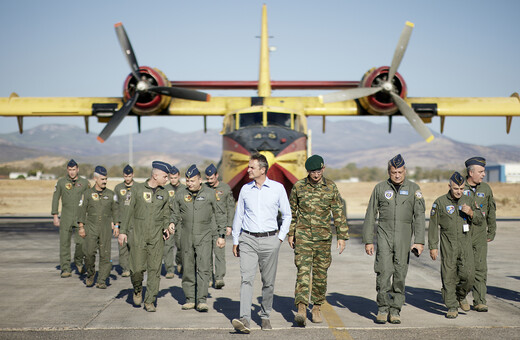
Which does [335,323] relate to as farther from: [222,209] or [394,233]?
[222,209]

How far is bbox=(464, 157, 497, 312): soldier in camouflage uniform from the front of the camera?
7512mm

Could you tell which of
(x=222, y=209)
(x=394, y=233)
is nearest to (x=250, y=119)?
(x=222, y=209)

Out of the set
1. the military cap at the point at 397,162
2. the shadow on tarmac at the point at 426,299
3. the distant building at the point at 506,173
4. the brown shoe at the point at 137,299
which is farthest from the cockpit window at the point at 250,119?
the distant building at the point at 506,173

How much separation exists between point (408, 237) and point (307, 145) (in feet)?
36.8

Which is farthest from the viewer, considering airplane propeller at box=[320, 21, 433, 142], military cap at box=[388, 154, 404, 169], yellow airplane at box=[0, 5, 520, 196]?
airplane propeller at box=[320, 21, 433, 142]

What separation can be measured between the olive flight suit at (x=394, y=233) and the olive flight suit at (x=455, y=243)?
60 cm

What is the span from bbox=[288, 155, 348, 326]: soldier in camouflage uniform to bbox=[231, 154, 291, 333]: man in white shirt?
0.28 meters

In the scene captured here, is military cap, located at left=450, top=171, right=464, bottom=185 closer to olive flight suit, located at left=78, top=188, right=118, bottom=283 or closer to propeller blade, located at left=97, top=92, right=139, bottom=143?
olive flight suit, located at left=78, top=188, right=118, bottom=283

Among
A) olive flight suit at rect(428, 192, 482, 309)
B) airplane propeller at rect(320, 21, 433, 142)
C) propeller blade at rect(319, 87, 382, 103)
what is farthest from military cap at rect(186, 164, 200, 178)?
airplane propeller at rect(320, 21, 433, 142)

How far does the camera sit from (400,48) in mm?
19469

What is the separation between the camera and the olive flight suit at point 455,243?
24.0 ft

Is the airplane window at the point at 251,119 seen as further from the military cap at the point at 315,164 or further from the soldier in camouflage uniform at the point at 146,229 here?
the military cap at the point at 315,164

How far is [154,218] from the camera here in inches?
301

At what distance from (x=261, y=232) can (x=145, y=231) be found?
1836 mm
